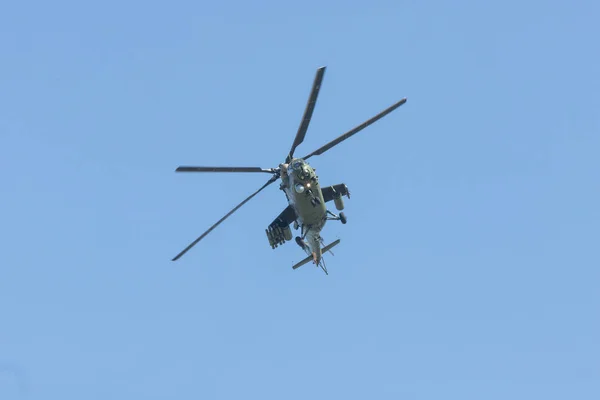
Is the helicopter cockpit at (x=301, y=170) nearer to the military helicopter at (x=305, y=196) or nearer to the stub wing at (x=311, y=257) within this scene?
the military helicopter at (x=305, y=196)

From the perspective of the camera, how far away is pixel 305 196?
69.5m

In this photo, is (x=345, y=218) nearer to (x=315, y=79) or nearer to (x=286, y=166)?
(x=286, y=166)

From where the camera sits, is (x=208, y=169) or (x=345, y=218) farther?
(x=345, y=218)

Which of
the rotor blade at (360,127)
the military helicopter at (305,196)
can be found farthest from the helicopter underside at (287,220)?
the rotor blade at (360,127)

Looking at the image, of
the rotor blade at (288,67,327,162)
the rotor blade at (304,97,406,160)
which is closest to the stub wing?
the rotor blade at (304,97,406,160)

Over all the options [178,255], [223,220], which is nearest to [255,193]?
[223,220]

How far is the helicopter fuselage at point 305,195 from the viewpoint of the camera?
6838 cm

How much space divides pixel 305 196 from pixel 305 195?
14cm

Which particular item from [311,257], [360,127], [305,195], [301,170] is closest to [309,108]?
[360,127]

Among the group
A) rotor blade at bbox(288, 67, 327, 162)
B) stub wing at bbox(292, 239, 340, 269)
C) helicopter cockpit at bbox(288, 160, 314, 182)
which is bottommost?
stub wing at bbox(292, 239, 340, 269)

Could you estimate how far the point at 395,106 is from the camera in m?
65.6

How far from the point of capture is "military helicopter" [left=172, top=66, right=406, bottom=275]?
65.8m

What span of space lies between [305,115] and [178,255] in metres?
14.3

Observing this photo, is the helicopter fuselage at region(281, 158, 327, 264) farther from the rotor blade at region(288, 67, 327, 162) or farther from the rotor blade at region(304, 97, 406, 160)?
the rotor blade at region(304, 97, 406, 160)
